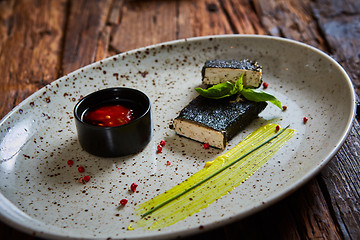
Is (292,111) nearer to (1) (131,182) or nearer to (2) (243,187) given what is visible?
(2) (243,187)

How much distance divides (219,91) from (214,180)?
0.68 meters

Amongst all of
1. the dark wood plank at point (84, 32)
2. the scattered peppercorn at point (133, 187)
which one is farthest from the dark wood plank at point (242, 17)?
the scattered peppercorn at point (133, 187)

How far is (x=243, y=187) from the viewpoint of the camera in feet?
7.88

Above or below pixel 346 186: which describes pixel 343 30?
above

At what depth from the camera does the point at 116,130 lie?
2598mm

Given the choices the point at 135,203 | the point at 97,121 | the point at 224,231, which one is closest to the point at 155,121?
the point at 97,121

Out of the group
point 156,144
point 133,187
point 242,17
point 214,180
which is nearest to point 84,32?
point 242,17

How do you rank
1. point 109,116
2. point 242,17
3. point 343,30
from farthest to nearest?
point 242,17 → point 343,30 → point 109,116

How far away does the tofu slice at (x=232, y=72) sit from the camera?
308 centimetres

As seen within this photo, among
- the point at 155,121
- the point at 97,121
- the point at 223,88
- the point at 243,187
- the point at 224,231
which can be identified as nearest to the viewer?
the point at 224,231

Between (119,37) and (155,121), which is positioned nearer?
(155,121)

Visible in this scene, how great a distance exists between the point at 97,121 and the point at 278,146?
1.15m

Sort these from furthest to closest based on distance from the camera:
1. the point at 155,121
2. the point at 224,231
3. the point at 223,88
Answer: the point at 155,121 < the point at 223,88 < the point at 224,231

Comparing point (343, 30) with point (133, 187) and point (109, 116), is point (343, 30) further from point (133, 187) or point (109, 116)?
Result: point (133, 187)
